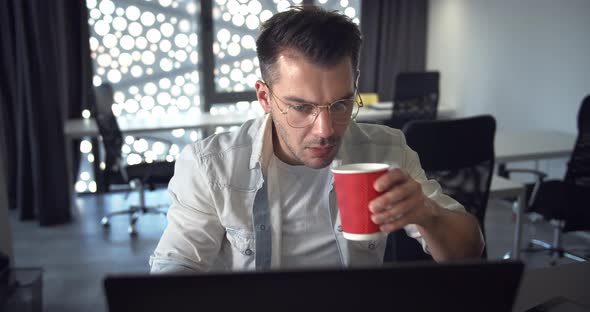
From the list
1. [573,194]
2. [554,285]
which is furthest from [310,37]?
[573,194]

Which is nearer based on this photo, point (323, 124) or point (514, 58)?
point (323, 124)

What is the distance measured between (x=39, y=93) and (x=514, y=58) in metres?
3.73

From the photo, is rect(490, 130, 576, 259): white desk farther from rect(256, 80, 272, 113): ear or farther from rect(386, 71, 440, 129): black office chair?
rect(256, 80, 272, 113): ear

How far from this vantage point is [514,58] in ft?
15.8

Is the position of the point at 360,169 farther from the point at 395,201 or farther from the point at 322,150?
the point at 322,150

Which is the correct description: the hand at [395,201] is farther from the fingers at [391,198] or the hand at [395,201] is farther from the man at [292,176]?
the man at [292,176]

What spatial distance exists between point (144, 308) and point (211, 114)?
15.4 feet

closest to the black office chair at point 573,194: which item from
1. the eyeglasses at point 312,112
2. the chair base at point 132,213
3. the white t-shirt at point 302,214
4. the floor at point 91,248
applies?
the floor at point 91,248

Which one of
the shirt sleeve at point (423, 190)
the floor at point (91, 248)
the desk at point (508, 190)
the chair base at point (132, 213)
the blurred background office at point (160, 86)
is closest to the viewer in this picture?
the shirt sleeve at point (423, 190)

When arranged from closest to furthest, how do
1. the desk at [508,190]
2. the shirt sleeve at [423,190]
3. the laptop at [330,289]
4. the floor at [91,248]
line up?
the laptop at [330,289] < the shirt sleeve at [423,190] < the desk at [508,190] < the floor at [91,248]

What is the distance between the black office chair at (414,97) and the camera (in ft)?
15.8

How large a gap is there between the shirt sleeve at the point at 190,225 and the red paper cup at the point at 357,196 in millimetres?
444

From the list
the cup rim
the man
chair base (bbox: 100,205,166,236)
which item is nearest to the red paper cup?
the cup rim

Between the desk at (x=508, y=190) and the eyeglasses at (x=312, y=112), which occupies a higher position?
the eyeglasses at (x=312, y=112)
